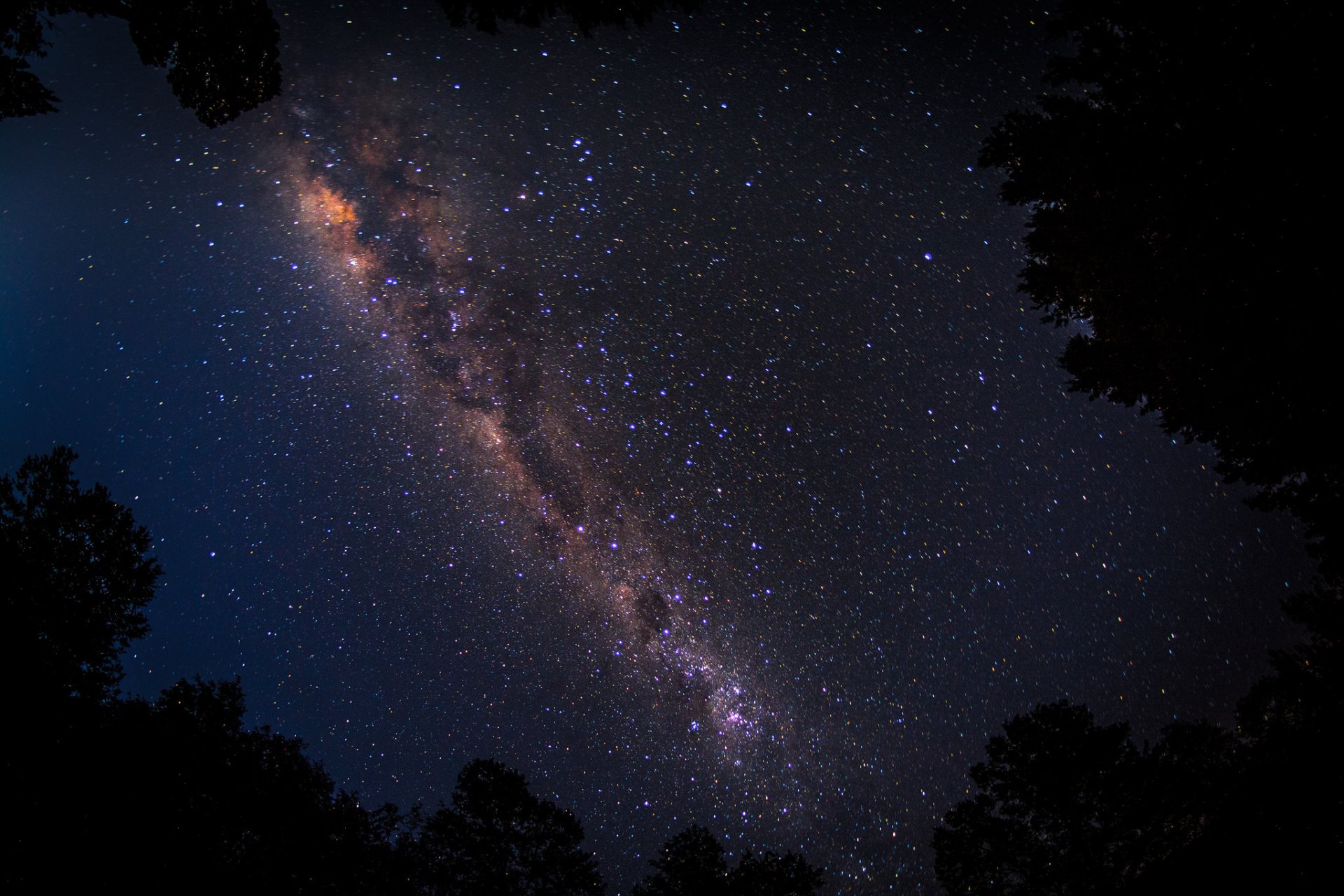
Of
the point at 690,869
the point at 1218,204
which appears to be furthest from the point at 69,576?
the point at 1218,204

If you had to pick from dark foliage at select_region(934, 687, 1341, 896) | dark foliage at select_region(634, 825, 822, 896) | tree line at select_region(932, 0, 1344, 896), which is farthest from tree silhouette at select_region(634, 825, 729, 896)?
tree line at select_region(932, 0, 1344, 896)

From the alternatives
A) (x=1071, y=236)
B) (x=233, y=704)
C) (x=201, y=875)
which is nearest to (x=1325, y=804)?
(x=1071, y=236)

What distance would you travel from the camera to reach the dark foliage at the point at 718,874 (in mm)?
11453

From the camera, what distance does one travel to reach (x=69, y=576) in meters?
8.19

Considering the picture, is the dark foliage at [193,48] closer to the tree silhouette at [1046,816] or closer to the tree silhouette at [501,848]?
the tree silhouette at [501,848]

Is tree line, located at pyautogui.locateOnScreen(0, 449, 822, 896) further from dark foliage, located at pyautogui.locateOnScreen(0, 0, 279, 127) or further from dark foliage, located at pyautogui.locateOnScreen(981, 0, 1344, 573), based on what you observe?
dark foliage, located at pyautogui.locateOnScreen(981, 0, 1344, 573)

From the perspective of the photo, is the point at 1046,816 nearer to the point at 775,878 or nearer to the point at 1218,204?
the point at 775,878

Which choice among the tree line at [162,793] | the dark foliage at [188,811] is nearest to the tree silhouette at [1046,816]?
the tree line at [162,793]

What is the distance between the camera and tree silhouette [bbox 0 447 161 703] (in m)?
7.48

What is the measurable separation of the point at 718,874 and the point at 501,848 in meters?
5.10

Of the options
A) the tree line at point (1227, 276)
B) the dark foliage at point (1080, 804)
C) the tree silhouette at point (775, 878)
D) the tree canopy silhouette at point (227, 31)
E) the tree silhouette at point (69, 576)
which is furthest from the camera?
the tree silhouette at point (775, 878)

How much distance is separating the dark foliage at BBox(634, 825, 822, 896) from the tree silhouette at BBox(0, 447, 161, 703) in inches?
449

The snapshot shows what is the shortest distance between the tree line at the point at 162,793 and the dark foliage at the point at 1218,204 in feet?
41.1

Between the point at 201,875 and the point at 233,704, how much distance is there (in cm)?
311
